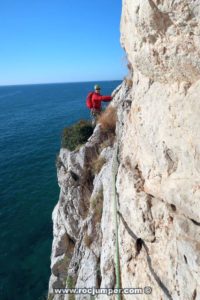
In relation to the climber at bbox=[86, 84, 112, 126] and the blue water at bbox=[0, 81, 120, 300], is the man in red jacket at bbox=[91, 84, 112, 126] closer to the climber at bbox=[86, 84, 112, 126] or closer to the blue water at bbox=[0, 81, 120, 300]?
the climber at bbox=[86, 84, 112, 126]

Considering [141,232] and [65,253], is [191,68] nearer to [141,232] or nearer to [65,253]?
[141,232]

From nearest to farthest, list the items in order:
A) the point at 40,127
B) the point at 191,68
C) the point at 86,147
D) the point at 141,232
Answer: the point at 191,68 < the point at 141,232 < the point at 86,147 < the point at 40,127

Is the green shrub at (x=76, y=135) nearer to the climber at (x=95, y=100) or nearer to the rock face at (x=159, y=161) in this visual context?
the climber at (x=95, y=100)

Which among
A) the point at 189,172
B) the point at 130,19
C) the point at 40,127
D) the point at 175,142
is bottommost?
the point at 189,172

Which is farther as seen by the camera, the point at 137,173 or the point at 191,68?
the point at 137,173

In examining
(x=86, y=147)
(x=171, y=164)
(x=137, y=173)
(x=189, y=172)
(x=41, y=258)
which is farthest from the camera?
(x=41, y=258)

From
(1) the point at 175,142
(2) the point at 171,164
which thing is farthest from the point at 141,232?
(1) the point at 175,142

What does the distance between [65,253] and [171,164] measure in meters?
11.0

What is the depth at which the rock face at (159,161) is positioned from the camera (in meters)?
5.32

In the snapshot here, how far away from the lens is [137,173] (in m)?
7.91

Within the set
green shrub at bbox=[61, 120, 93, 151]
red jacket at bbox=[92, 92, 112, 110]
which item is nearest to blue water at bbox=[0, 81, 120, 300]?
green shrub at bbox=[61, 120, 93, 151]

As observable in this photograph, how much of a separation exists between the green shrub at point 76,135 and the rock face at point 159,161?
265 inches

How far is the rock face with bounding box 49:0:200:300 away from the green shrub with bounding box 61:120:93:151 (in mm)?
6731

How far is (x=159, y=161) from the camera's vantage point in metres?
6.68
